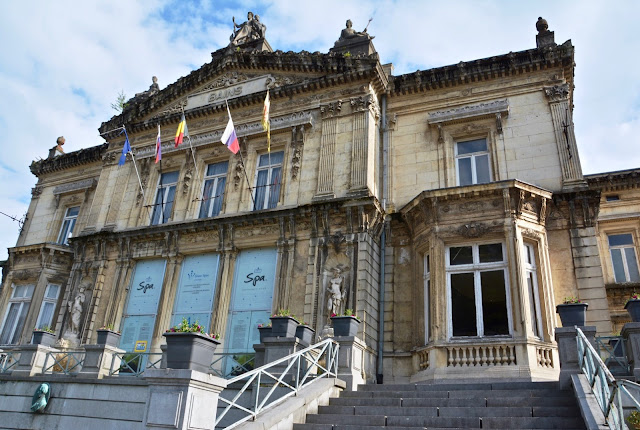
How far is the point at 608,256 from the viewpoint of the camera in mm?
18250

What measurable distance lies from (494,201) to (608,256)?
7815 millimetres

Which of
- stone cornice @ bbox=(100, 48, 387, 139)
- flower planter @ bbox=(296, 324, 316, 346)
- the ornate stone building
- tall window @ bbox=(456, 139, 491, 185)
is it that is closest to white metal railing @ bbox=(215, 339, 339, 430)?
flower planter @ bbox=(296, 324, 316, 346)

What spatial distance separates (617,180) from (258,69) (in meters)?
13.9

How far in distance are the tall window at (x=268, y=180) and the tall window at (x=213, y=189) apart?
142 cm

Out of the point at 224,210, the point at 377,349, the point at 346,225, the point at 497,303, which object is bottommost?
the point at 377,349

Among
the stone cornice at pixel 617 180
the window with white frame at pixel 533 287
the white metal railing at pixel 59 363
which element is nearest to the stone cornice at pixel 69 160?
the white metal railing at pixel 59 363

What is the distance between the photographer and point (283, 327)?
35.9ft

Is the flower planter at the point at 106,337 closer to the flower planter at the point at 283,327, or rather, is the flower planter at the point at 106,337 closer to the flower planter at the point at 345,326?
the flower planter at the point at 283,327

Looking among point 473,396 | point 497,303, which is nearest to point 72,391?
point 473,396

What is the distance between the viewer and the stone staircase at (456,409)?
25.8ft

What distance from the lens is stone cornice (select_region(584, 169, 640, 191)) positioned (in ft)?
60.5

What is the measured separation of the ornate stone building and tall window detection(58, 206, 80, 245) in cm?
216

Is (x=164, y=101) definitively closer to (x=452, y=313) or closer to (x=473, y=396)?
(x=452, y=313)

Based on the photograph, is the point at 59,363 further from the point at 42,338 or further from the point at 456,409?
the point at 456,409
